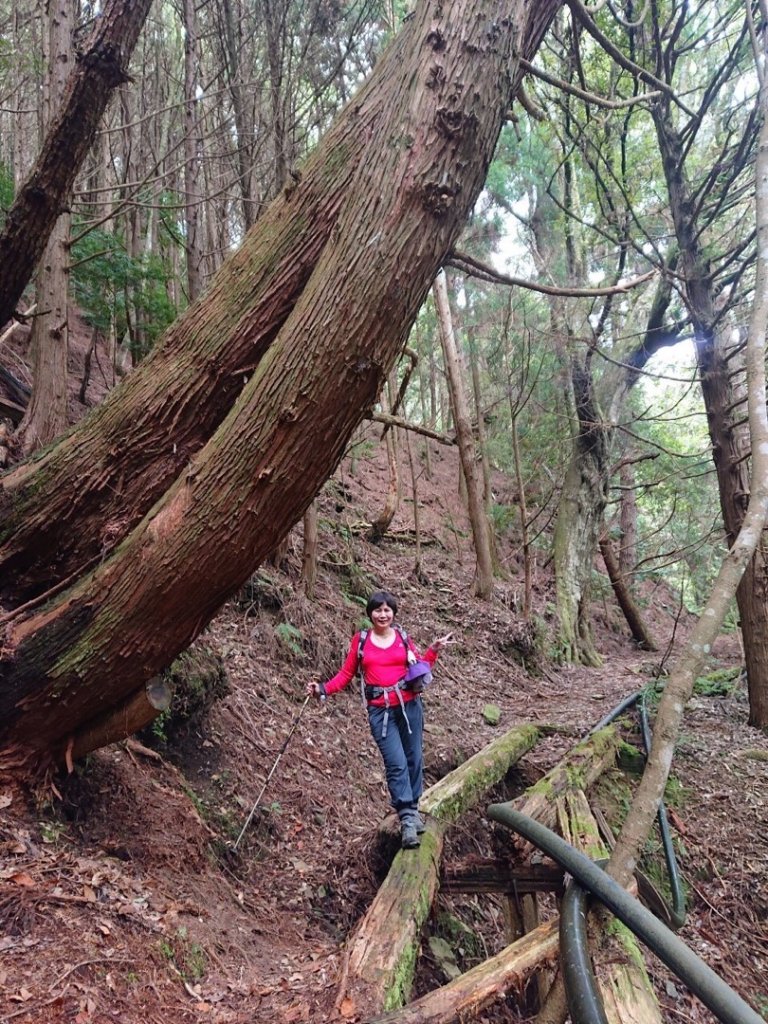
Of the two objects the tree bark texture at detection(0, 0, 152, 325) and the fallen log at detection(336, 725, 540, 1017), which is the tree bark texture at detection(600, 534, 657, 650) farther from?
the tree bark texture at detection(0, 0, 152, 325)

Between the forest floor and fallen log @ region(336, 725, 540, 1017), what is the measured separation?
129mm

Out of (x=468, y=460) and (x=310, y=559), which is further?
(x=468, y=460)

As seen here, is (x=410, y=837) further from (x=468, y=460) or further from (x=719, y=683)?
(x=468, y=460)

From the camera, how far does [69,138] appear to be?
3939mm

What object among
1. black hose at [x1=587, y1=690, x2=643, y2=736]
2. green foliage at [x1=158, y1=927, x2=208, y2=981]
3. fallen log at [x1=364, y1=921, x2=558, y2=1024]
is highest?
green foliage at [x1=158, y1=927, x2=208, y2=981]

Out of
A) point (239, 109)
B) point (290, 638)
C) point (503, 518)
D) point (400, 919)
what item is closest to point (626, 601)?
point (503, 518)

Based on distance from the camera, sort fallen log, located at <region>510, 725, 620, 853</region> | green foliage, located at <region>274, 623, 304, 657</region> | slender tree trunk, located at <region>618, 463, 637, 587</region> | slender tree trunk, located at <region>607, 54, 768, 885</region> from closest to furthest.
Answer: slender tree trunk, located at <region>607, 54, 768, 885</region> → fallen log, located at <region>510, 725, 620, 853</region> → green foliage, located at <region>274, 623, 304, 657</region> → slender tree trunk, located at <region>618, 463, 637, 587</region>

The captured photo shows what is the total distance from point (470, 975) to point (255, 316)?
3248mm

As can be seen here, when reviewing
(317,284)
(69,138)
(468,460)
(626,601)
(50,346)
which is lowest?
(626,601)

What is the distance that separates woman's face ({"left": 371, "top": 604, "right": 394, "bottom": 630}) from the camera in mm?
4230

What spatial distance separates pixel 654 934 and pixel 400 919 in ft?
4.70

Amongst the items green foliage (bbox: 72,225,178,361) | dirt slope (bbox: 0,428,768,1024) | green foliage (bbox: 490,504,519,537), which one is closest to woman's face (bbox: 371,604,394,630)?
dirt slope (bbox: 0,428,768,1024)

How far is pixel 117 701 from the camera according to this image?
3285mm

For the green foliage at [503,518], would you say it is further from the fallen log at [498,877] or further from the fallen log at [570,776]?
the fallen log at [498,877]
